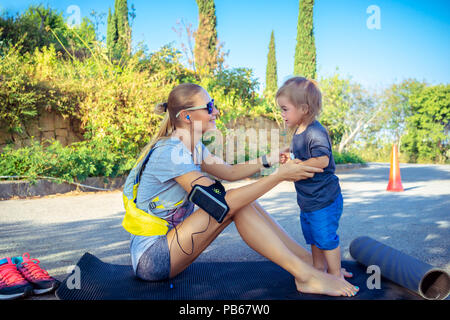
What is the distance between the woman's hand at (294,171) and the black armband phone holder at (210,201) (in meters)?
0.38

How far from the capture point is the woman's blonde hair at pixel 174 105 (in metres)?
2.17

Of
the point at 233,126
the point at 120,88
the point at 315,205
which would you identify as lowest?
the point at 315,205

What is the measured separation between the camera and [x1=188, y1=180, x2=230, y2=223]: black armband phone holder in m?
1.82

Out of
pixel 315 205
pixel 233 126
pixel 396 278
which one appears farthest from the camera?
pixel 233 126

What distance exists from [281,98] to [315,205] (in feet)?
2.66

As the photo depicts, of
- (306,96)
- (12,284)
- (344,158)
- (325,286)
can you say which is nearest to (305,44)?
(344,158)

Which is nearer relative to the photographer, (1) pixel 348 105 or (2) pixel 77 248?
(2) pixel 77 248

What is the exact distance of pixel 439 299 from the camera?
70.7 inches

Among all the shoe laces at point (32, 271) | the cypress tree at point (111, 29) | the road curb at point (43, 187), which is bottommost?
the road curb at point (43, 187)

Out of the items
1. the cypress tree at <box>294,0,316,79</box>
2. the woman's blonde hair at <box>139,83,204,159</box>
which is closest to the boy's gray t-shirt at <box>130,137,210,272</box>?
the woman's blonde hair at <box>139,83,204,159</box>

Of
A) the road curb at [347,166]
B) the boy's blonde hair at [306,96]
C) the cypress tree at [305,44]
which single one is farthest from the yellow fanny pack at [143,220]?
the cypress tree at [305,44]

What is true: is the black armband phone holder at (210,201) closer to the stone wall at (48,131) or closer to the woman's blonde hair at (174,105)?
the woman's blonde hair at (174,105)

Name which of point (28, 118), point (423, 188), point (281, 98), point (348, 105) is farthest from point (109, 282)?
point (348, 105)

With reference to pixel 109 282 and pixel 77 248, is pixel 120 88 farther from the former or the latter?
pixel 109 282
